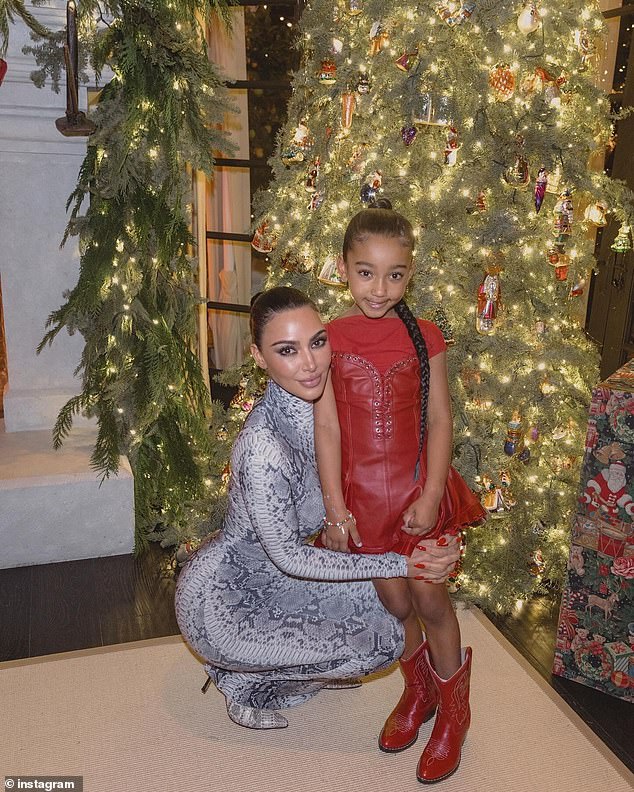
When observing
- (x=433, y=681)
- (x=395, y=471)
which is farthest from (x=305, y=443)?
(x=433, y=681)

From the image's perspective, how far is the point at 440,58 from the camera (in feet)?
7.86

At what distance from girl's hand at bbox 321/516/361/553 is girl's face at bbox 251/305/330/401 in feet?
1.10

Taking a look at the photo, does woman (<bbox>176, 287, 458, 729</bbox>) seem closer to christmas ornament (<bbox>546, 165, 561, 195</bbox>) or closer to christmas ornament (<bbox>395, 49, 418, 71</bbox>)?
christmas ornament (<bbox>395, 49, 418, 71</bbox>)

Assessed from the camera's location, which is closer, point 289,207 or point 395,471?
point 395,471

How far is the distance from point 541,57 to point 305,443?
1.63m

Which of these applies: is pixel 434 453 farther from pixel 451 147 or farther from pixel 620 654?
pixel 451 147

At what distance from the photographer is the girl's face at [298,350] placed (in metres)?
1.70

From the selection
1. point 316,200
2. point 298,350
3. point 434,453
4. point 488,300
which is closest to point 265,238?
point 316,200

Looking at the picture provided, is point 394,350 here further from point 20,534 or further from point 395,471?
point 20,534

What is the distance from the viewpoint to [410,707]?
2.02 metres

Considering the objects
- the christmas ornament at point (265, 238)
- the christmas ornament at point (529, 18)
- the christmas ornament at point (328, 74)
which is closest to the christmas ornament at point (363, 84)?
the christmas ornament at point (328, 74)

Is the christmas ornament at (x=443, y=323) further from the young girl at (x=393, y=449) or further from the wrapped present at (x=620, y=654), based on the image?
the wrapped present at (x=620, y=654)

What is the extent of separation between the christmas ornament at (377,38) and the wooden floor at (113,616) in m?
2.11

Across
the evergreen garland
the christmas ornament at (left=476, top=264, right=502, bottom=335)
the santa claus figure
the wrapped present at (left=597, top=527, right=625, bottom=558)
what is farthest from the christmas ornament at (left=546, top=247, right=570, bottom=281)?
the evergreen garland
